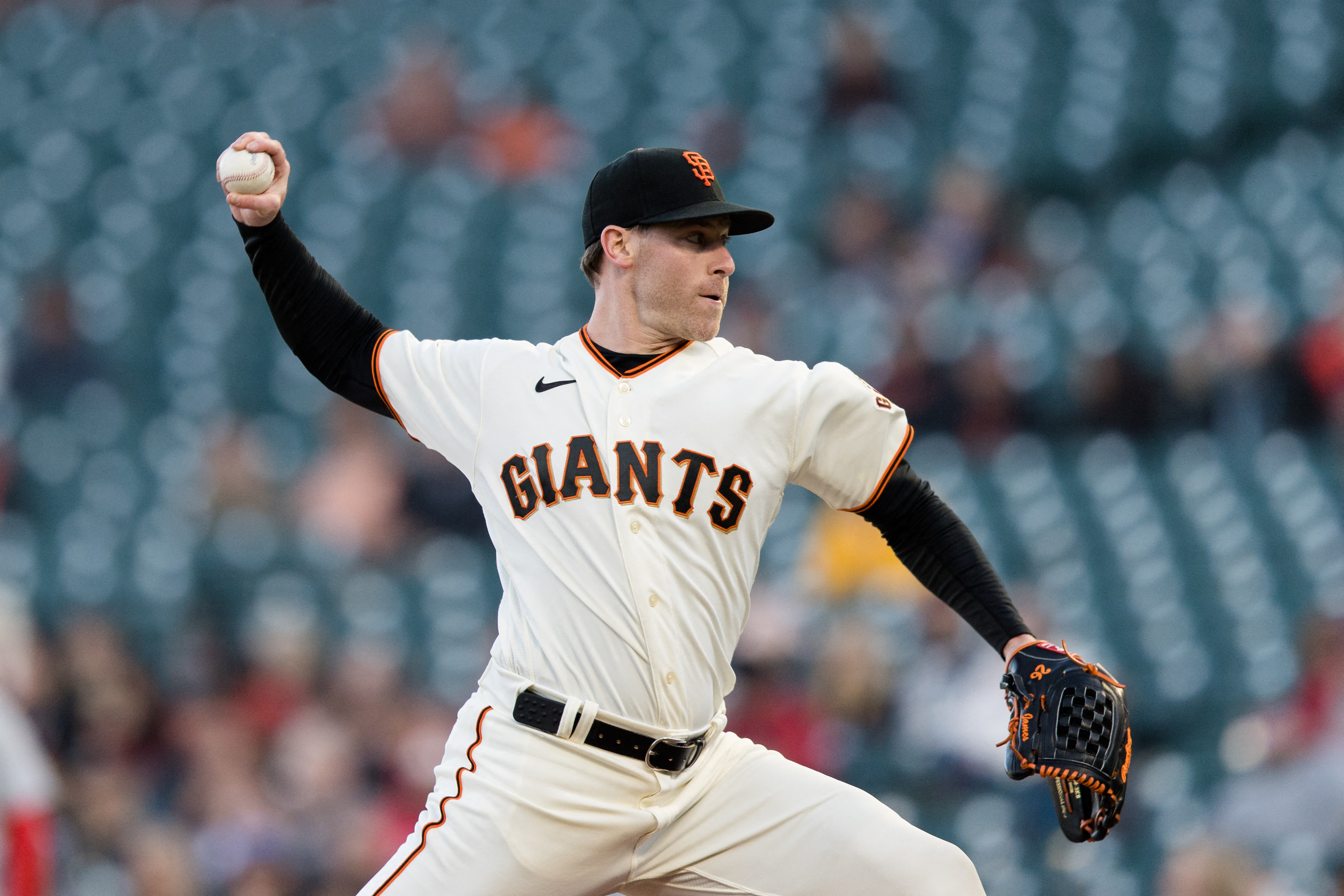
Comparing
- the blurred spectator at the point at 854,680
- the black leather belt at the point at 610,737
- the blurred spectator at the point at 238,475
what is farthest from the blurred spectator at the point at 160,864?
the black leather belt at the point at 610,737

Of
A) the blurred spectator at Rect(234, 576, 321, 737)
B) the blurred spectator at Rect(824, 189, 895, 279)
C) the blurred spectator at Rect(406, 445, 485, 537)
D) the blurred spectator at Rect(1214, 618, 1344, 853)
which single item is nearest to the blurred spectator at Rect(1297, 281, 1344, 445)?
the blurred spectator at Rect(1214, 618, 1344, 853)

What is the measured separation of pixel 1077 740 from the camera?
7.97 feet

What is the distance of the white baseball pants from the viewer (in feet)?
7.86

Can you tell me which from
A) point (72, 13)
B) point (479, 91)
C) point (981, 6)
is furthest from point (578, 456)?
point (72, 13)

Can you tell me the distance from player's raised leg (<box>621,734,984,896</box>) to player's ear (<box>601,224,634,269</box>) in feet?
2.96

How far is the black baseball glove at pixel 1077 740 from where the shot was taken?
2428mm

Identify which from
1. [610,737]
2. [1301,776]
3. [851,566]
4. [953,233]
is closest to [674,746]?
[610,737]

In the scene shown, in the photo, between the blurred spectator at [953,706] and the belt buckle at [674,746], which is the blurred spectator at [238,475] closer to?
the blurred spectator at [953,706]

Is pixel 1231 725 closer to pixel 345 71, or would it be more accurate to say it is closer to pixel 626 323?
pixel 626 323

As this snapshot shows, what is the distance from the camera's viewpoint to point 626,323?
8.96ft

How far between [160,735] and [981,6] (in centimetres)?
609

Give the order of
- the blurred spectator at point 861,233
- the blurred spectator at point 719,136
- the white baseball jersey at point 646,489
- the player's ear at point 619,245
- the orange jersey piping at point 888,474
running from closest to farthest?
the white baseball jersey at point 646,489, the orange jersey piping at point 888,474, the player's ear at point 619,245, the blurred spectator at point 861,233, the blurred spectator at point 719,136

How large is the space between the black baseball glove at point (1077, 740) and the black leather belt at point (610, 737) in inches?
23.0

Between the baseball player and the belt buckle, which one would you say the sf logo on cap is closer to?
the baseball player
